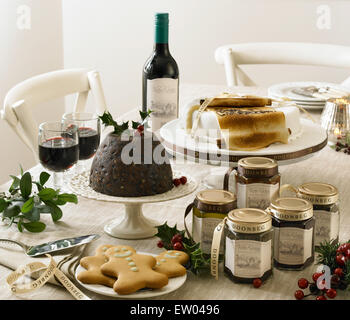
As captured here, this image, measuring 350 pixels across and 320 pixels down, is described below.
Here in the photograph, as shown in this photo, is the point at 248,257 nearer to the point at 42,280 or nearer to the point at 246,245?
the point at 246,245

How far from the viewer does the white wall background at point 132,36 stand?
324 cm

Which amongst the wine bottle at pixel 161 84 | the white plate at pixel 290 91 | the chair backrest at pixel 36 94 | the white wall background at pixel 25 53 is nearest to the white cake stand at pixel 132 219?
the wine bottle at pixel 161 84

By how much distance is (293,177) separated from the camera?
58.6 inches

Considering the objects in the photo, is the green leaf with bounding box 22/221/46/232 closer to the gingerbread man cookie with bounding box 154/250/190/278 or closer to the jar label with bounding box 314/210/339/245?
the gingerbread man cookie with bounding box 154/250/190/278

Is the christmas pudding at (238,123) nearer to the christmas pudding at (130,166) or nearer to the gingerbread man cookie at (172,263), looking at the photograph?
the christmas pudding at (130,166)

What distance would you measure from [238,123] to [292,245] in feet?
1.62

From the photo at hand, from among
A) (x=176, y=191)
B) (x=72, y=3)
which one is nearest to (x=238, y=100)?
(x=176, y=191)

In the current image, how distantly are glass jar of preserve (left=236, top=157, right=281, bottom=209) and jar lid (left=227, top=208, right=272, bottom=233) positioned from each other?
0.16 meters

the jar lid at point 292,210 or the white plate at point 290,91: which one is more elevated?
the white plate at point 290,91

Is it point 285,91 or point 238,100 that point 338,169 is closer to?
point 238,100

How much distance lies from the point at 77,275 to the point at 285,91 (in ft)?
4.57

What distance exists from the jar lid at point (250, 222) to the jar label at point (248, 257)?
0.02 meters

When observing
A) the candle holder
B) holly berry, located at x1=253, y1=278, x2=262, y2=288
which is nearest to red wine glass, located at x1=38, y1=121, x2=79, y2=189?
holly berry, located at x1=253, y1=278, x2=262, y2=288

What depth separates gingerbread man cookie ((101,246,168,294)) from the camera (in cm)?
85
